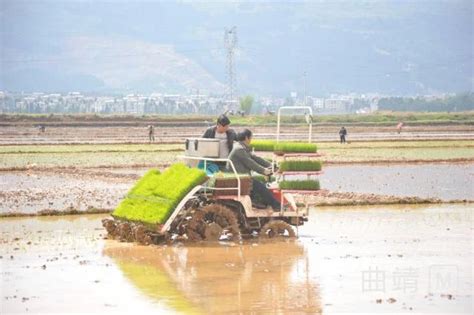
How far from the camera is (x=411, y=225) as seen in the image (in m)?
21.2

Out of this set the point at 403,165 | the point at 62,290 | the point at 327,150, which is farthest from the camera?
the point at 327,150

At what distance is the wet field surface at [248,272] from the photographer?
42.7ft

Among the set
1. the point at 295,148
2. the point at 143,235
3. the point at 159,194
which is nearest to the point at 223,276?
the point at 143,235

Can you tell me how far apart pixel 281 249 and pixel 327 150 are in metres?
37.0

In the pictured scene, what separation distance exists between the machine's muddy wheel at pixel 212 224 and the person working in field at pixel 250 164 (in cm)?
71

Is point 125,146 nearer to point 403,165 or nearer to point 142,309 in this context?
point 403,165

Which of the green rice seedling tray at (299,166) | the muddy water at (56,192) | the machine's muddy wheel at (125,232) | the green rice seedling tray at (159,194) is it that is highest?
the green rice seedling tray at (299,166)

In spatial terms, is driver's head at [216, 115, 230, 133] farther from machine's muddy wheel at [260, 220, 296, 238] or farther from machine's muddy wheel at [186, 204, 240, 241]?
machine's muddy wheel at [260, 220, 296, 238]

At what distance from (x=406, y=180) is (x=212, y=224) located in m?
16.7

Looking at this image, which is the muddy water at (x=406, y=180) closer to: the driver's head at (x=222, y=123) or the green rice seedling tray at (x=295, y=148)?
the green rice seedling tray at (x=295, y=148)

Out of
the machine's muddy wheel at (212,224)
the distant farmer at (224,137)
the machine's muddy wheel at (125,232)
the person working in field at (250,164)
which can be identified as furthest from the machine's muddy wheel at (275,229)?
the machine's muddy wheel at (125,232)

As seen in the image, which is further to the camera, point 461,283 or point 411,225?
point 411,225

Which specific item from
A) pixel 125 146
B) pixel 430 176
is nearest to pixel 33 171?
pixel 430 176

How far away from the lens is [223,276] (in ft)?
49.5
